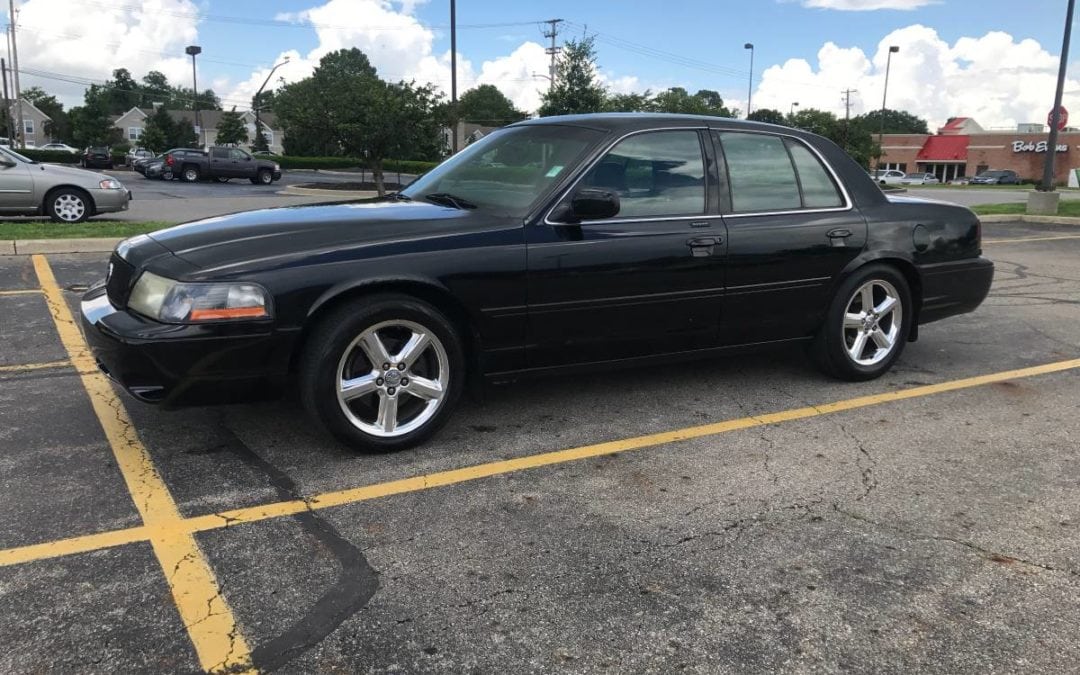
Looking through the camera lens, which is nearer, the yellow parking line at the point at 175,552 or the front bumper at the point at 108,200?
the yellow parking line at the point at 175,552

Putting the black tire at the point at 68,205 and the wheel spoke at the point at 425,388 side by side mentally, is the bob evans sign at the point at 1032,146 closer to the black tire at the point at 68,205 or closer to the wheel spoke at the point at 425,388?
the black tire at the point at 68,205

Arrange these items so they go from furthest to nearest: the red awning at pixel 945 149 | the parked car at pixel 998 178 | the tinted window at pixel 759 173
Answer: the red awning at pixel 945 149
the parked car at pixel 998 178
the tinted window at pixel 759 173

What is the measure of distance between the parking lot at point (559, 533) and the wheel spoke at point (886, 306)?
18.7 inches

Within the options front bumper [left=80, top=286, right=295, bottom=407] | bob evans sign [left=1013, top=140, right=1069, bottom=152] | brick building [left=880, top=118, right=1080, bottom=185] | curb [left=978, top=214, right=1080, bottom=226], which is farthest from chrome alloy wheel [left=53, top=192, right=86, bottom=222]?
bob evans sign [left=1013, top=140, right=1069, bottom=152]

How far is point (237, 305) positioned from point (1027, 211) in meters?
18.9

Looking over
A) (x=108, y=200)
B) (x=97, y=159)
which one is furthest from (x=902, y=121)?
(x=108, y=200)

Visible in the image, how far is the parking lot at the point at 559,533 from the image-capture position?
2.41 m

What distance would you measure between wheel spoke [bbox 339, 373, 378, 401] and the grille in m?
1.02

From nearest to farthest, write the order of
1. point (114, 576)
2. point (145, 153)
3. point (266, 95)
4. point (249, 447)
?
point (114, 576), point (249, 447), point (145, 153), point (266, 95)

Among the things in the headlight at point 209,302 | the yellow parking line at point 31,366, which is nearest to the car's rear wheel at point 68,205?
the yellow parking line at point 31,366

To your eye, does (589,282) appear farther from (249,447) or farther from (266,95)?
(266,95)

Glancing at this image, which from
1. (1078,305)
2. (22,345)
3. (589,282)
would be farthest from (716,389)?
(1078,305)

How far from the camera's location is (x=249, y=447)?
3.85 m

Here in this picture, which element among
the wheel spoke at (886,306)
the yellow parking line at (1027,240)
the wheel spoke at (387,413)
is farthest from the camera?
the yellow parking line at (1027,240)
